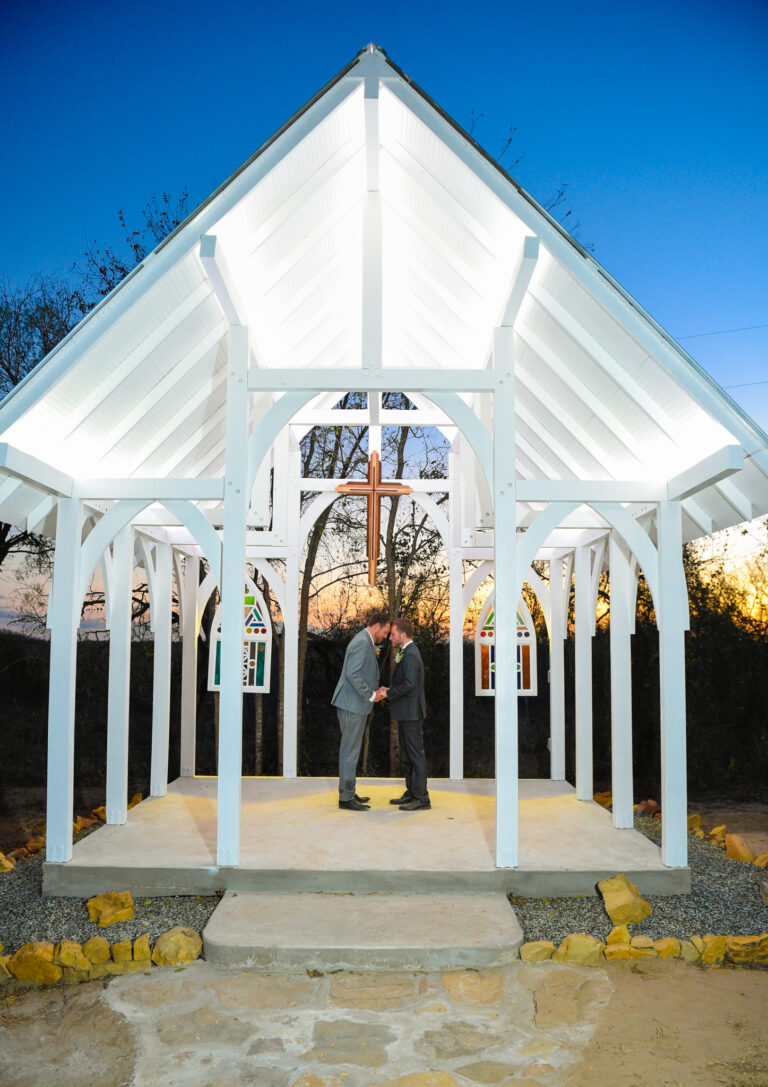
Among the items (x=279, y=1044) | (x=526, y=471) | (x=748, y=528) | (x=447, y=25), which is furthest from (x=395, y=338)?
(x=748, y=528)

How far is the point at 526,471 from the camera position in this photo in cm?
952

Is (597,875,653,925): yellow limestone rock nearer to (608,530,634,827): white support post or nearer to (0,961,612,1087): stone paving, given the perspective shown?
(0,961,612,1087): stone paving

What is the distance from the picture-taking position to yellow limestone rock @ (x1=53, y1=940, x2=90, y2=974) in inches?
175

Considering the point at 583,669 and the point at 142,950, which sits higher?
the point at 583,669

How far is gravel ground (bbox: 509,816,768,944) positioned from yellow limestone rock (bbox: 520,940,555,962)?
205 mm

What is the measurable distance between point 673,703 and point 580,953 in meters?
1.87

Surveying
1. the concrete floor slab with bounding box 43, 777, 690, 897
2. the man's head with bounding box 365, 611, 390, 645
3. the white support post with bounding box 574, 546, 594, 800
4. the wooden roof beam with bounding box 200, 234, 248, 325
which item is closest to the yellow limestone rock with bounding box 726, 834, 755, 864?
the concrete floor slab with bounding box 43, 777, 690, 897

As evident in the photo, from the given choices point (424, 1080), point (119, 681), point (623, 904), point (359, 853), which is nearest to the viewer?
point (424, 1080)

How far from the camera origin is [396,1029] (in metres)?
3.82

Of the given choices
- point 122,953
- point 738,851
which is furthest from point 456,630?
point 122,953

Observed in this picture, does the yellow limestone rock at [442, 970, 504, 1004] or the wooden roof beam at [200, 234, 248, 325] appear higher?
the wooden roof beam at [200, 234, 248, 325]

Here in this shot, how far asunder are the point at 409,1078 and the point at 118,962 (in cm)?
196

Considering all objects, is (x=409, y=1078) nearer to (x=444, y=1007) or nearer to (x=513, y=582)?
(x=444, y=1007)

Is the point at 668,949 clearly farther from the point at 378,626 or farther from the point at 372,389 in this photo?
the point at 372,389
